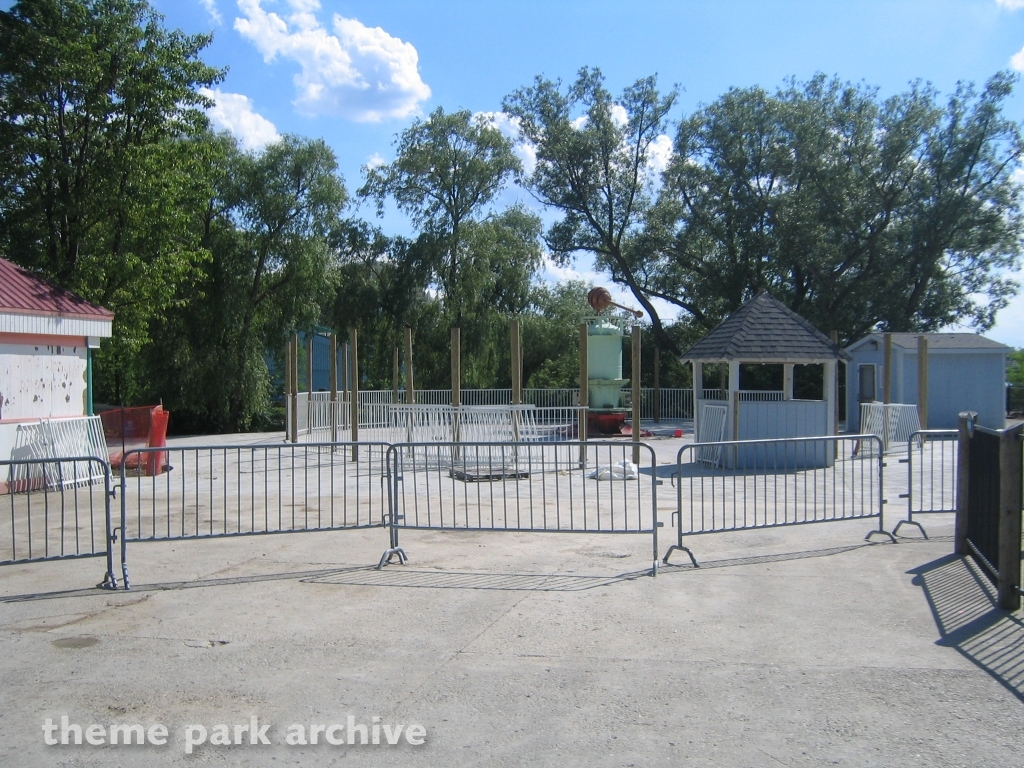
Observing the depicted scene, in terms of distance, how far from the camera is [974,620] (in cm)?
620

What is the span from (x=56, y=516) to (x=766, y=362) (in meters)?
13.0

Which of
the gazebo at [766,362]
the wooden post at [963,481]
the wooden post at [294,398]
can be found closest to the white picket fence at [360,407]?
the wooden post at [294,398]

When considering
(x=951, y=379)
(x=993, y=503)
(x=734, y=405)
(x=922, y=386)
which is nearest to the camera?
(x=993, y=503)

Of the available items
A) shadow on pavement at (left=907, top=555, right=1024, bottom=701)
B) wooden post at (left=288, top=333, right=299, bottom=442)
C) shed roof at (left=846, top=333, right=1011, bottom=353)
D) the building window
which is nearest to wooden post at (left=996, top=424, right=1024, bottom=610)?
shadow on pavement at (left=907, top=555, right=1024, bottom=701)

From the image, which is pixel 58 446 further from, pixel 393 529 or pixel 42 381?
pixel 393 529

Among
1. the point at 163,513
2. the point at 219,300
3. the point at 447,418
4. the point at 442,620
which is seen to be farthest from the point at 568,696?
the point at 219,300

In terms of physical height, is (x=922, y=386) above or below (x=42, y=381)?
below

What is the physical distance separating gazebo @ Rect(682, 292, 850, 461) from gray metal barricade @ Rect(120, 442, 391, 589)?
23.5 feet

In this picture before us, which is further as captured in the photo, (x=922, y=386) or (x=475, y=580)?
(x=922, y=386)

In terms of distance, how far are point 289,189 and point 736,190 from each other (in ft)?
57.9

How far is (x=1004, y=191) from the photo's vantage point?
33.4 meters

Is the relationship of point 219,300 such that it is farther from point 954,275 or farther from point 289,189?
point 954,275

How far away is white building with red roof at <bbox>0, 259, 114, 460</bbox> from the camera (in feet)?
44.0

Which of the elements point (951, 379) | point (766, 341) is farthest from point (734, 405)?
point (951, 379)
